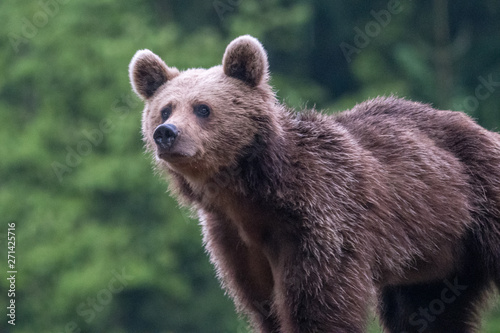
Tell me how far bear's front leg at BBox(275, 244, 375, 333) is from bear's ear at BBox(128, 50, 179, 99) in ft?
5.44

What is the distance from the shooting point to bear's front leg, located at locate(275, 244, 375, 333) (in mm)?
6293

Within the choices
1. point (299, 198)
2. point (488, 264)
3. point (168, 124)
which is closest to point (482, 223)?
point (488, 264)

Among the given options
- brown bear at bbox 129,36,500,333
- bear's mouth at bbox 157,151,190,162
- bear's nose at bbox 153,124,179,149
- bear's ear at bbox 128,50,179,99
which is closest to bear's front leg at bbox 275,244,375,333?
brown bear at bbox 129,36,500,333

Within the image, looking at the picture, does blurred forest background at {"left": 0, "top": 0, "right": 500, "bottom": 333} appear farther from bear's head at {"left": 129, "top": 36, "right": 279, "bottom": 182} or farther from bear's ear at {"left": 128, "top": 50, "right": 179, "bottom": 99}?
bear's head at {"left": 129, "top": 36, "right": 279, "bottom": 182}

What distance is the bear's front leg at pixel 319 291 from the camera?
629 centimetres

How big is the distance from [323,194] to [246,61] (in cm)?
109

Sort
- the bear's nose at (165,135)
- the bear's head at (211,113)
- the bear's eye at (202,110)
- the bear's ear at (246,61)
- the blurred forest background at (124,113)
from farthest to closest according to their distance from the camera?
the blurred forest background at (124,113) < the bear's ear at (246,61) < the bear's eye at (202,110) < the bear's head at (211,113) < the bear's nose at (165,135)

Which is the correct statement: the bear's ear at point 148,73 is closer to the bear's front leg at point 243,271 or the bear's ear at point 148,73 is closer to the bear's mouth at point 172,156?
the bear's mouth at point 172,156

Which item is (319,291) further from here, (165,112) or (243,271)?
(165,112)

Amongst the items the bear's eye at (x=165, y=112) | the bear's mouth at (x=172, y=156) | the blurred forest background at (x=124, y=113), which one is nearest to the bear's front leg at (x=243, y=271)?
the bear's mouth at (x=172, y=156)

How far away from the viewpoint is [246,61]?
667 cm

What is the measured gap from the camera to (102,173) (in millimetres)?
24156

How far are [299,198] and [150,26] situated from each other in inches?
895

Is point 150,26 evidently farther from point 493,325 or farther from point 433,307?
point 433,307
